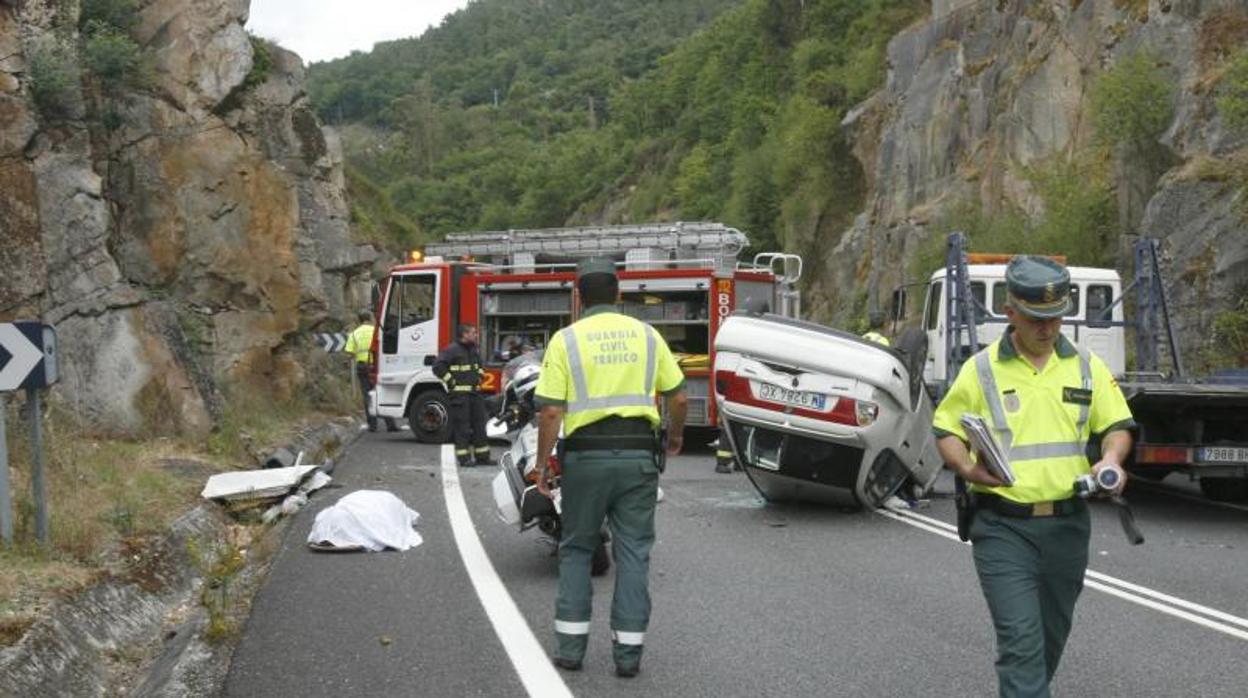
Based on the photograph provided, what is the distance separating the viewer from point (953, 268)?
584 inches

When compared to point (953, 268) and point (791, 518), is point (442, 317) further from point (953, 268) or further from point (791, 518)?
point (791, 518)

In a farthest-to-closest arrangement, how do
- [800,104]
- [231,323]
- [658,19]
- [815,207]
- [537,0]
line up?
[537,0]
[658,19]
[800,104]
[815,207]
[231,323]

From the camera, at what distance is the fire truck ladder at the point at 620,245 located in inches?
750

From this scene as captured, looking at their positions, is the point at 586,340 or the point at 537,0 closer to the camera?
the point at 586,340

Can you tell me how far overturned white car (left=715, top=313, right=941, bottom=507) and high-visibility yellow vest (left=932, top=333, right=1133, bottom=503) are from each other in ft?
19.4

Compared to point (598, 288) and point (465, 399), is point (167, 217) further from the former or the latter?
point (598, 288)

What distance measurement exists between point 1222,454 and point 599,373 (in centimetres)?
707

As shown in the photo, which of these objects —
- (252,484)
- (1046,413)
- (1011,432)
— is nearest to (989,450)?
(1011,432)

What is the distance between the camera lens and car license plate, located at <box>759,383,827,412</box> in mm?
10352

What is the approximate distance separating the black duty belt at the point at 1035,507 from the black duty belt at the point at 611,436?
1.99m

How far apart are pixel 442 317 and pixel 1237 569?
12609 millimetres

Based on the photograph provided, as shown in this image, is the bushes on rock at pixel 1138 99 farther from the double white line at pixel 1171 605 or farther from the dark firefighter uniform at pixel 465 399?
the double white line at pixel 1171 605

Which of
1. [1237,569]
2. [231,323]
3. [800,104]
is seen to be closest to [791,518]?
[1237,569]

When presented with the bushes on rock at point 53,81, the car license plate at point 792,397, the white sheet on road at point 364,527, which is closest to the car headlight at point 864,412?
the car license plate at point 792,397
